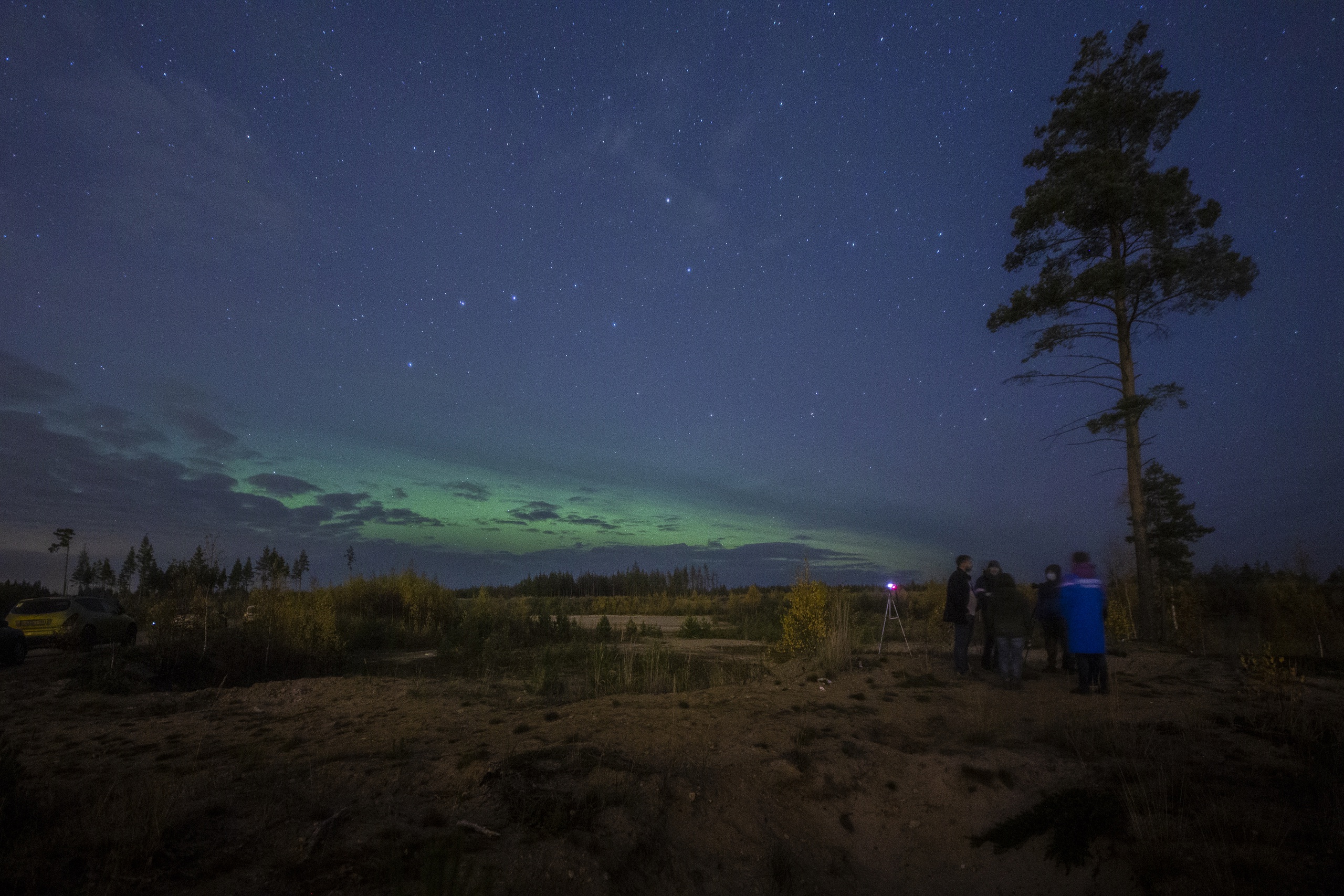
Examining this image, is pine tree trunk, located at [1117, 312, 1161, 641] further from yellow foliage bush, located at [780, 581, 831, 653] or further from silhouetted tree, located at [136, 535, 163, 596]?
silhouetted tree, located at [136, 535, 163, 596]

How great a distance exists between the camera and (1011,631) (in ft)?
34.0

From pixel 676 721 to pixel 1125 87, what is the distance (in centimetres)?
1800

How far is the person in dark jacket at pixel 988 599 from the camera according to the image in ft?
36.1

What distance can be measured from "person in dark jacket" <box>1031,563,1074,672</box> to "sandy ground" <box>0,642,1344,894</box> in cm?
160

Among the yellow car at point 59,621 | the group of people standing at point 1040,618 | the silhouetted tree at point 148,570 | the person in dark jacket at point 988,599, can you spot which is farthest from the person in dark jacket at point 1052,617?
the silhouetted tree at point 148,570

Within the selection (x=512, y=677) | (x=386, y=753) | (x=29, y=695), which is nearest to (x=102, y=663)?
(x=29, y=695)

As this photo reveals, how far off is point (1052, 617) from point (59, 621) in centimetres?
2735

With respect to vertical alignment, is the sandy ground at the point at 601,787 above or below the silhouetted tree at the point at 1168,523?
below

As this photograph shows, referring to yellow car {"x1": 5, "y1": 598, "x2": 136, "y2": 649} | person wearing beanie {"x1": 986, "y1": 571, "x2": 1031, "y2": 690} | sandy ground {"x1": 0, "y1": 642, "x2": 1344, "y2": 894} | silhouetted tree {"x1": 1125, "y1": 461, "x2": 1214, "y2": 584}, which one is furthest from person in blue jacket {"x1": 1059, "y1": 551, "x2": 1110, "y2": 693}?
yellow car {"x1": 5, "y1": 598, "x2": 136, "y2": 649}

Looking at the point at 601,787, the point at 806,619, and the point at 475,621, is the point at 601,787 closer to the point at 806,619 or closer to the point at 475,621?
the point at 806,619

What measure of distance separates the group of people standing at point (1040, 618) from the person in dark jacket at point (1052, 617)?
0.01m

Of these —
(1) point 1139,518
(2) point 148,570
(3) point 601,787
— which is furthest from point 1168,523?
(2) point 148,570

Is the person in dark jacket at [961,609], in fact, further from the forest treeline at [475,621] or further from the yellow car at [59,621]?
the yellow car at [59,621]

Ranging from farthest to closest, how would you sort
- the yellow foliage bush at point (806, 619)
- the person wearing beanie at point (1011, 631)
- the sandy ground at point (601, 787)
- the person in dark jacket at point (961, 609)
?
the yellow foliage bush at point (806, 619)
the person in dark jacket at point (961, 609)
the person wearing beanie at point (1011, 631)
the sandy ground at point (601, 787)
